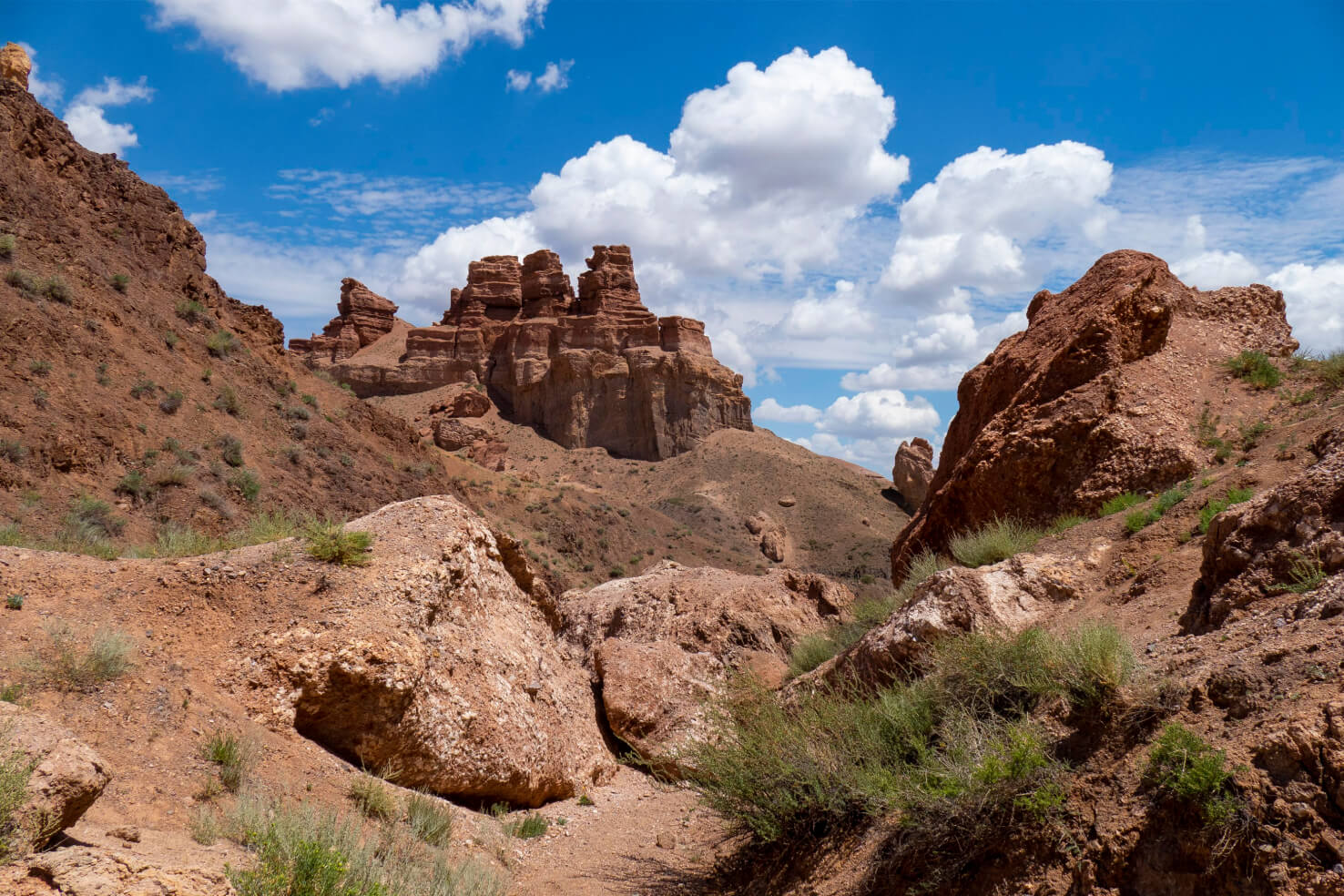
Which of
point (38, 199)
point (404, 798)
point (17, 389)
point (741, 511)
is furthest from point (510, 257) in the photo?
Result: point (404, 798)

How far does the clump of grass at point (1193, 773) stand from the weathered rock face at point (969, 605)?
280cm

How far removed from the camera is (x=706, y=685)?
1113 cm

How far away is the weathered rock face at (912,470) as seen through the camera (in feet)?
220

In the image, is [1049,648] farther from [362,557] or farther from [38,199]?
[38,199]

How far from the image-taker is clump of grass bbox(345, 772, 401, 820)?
5.68 m

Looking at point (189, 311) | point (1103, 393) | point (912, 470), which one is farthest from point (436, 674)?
point (912, 470)

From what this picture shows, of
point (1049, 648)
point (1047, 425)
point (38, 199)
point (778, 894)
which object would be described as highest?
point (38, 199)

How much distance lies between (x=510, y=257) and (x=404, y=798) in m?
83.3

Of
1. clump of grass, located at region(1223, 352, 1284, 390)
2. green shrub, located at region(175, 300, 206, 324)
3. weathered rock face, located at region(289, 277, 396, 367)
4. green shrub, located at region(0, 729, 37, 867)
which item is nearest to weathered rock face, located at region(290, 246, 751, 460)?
weathered rock face, located at region(289, 277, 396, 367)

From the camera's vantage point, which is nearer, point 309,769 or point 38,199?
point 309,769

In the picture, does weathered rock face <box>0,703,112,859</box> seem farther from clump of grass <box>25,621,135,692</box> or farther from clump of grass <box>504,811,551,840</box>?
clump of grass <box>504,811,551,840</box>

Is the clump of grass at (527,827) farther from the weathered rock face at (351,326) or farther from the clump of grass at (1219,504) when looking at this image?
the weathered rock face at (351,326)

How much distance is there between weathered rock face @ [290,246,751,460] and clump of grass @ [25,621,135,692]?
6677 cm

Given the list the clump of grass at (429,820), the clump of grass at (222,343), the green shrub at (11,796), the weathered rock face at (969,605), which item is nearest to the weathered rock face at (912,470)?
the clump of grass at (222,343)
